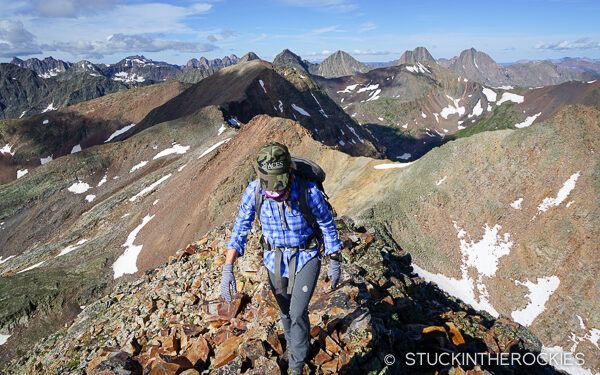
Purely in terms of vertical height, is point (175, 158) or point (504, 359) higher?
point (504, 359)

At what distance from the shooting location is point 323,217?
564cm

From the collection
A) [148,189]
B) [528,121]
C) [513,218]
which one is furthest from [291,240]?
[528,121]

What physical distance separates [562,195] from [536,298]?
35.3 feet

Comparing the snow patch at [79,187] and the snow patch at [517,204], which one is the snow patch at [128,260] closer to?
the snow patch at [79,187]

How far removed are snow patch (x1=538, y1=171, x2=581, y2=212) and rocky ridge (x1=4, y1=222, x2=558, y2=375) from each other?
78.6ft

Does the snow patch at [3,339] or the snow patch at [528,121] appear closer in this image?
the snow patch at [3,339]

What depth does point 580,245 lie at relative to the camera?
2772 cm

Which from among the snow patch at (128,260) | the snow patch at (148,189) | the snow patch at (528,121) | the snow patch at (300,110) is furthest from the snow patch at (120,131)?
the snow patch at (528,121)

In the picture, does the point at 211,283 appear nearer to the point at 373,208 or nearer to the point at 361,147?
the point at 373,208

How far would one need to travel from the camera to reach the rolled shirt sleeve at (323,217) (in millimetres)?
5496

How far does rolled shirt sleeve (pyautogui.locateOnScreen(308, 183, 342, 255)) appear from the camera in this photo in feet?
18.0

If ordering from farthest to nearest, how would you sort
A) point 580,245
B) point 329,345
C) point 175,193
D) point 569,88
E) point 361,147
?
point 569,88 < point 361,147 < point 175,193 < point 580,245 < point 329,345

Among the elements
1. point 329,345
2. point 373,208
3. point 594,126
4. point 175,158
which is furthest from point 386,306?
point 175,158

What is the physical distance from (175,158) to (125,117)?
70.7 m
